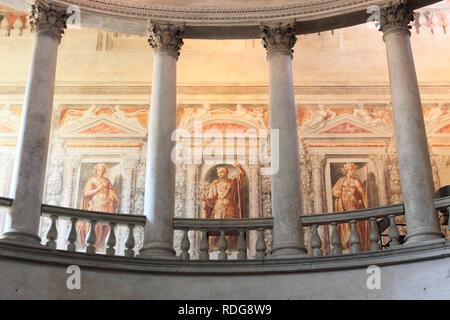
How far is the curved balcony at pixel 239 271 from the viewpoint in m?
8.41

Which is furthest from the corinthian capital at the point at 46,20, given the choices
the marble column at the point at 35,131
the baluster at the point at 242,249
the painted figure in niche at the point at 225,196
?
the painted figure in niche at the point at 225,196

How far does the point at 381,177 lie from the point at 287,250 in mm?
4486

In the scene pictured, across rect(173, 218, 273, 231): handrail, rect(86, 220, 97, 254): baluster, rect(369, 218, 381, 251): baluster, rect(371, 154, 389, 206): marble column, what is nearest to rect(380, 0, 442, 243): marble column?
rect(369, 218, 381, 251): baluster

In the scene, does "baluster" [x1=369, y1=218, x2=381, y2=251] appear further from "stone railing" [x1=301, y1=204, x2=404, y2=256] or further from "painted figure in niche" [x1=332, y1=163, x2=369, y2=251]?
"painted figure in niche" [x1=332, y1=163, x2=369, y2=251]

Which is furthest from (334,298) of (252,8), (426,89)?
A: (426,89)

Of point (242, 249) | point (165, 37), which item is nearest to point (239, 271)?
point (242, 249)

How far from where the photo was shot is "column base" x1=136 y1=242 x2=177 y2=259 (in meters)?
9.21

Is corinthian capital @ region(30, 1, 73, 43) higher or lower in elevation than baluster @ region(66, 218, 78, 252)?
higher

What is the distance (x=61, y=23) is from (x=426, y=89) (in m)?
7.37

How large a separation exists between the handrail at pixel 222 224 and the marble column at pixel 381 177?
13.1 ft

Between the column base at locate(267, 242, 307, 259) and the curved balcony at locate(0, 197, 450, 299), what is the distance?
5.8 inches

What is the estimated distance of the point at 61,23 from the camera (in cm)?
1039

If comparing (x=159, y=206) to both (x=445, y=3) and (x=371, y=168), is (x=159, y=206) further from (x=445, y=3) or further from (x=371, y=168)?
(x=445, y=3)
